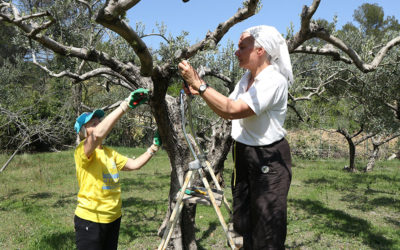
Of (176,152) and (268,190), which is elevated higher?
(176,152)

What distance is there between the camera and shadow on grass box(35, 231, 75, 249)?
16.3 ft

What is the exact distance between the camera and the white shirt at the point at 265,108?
2229 mm

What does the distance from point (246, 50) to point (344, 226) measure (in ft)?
17.9

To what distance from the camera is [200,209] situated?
766 cm

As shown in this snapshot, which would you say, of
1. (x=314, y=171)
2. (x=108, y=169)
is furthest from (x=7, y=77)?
(x=314, y=171)

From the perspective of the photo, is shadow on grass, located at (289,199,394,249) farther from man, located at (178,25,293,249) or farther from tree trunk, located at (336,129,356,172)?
tree trunk, located at (336,129,356,172)

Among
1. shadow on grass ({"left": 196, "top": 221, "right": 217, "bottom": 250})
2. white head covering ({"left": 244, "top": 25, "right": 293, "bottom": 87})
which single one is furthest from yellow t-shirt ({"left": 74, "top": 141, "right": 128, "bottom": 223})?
shadow on grass ({"left": 196, "top": 221, "right": 217, "bottom": 250})

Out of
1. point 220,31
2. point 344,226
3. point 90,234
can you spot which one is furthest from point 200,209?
point 220,31

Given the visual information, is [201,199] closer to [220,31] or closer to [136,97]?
[136,97]

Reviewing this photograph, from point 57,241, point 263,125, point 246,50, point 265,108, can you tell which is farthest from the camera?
point 57,241

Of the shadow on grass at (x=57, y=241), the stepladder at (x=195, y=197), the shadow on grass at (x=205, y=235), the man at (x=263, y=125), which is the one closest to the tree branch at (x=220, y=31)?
the stepladder at (x=195, y=197)

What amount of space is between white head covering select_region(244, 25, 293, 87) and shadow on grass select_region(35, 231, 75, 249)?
422 cm

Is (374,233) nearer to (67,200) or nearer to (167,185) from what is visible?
(167,185)

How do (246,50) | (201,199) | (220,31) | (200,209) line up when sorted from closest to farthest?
(246,50) → (201,199) → (220,31) → (200,209)
